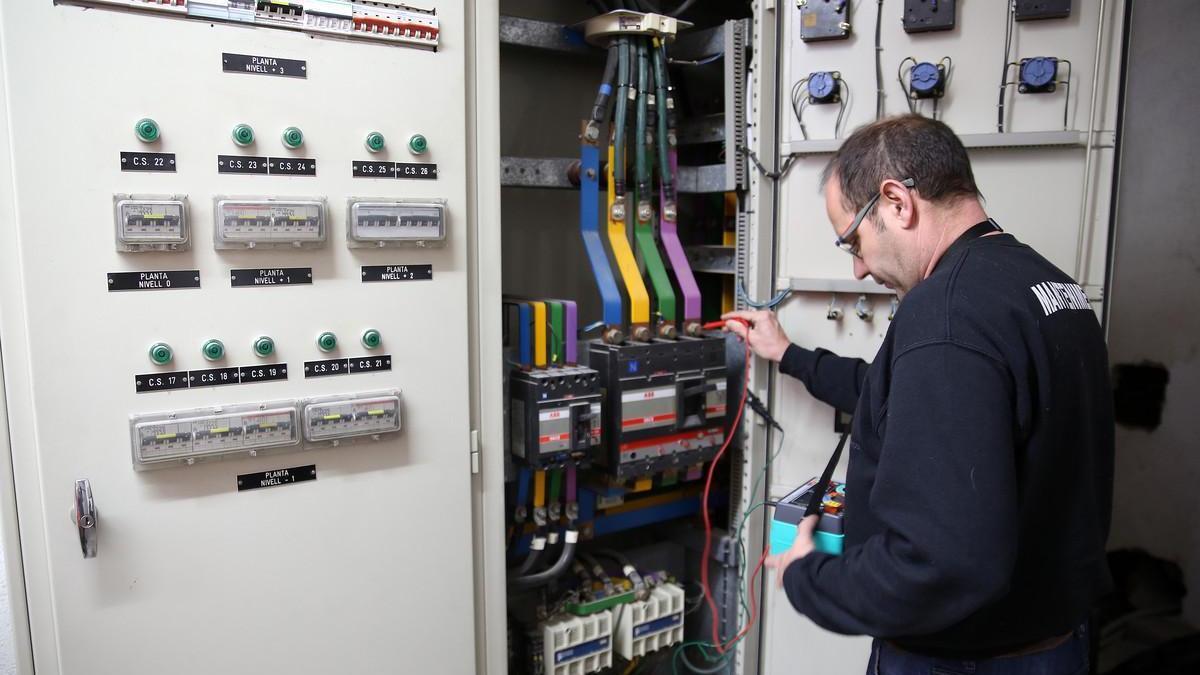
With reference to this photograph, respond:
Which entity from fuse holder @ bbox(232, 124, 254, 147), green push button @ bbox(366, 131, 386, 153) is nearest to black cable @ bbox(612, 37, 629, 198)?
green push button @ bbox(366, 131, 386, 153)

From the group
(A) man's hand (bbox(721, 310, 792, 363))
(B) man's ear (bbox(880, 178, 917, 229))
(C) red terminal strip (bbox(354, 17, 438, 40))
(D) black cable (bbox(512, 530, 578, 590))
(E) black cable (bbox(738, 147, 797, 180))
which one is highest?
(C) red terminal strip (bbox(354, 17, 438, 40))

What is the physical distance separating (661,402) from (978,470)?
3.55 ft

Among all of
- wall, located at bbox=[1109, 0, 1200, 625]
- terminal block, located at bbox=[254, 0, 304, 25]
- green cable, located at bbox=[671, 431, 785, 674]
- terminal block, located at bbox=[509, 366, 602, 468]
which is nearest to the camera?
terminal block, located at bbox=[254, 0, 304, 25]

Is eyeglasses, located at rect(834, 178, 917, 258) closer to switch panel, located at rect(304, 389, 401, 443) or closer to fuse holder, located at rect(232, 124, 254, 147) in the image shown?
switch panel, located at rect(304, 389, 401, 443)

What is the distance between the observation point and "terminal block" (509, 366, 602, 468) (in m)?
1.77

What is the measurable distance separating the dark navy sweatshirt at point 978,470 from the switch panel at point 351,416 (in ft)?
2.59

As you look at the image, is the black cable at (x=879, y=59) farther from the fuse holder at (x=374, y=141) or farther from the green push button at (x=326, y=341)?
the green push button at (x=326, y=341)

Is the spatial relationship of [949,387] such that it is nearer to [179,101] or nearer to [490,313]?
[490,313]

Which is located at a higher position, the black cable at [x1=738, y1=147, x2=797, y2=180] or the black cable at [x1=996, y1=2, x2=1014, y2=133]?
the black cable at [x1=996, y1=2, x2=1014, y2=133]

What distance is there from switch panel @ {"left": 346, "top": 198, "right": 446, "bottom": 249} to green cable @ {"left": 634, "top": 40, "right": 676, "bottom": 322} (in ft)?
2.18

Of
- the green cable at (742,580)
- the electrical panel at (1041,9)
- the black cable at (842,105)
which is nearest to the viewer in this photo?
the electrical panel at (1041,9)

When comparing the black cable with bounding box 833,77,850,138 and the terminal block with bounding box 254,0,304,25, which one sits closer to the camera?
the terminal block with bounding box 254,0,304,25

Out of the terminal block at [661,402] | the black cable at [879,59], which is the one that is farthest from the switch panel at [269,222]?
the black cable at [879,59]

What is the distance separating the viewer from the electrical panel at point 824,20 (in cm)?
185
